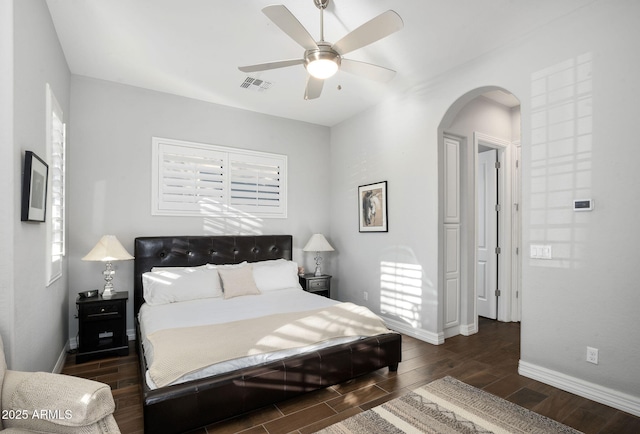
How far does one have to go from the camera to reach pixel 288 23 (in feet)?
6.81

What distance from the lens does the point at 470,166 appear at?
13.8 ft

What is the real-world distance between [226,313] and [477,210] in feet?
11.0

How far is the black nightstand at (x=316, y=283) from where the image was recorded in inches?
186

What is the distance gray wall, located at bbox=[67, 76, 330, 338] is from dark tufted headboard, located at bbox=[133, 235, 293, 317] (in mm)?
170

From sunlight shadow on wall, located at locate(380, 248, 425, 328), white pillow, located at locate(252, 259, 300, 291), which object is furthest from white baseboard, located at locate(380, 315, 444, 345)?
white pillow, located at locate(252, 259, 300, 291)

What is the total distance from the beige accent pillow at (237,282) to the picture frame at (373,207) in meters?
1.77

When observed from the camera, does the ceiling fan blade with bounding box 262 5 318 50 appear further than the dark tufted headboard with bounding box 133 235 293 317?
No

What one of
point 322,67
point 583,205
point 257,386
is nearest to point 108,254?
point 257,386

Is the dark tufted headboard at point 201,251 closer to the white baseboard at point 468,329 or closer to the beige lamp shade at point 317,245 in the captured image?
the beige lamp shade at point 317,245

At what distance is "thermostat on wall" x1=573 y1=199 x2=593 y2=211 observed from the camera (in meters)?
2.52

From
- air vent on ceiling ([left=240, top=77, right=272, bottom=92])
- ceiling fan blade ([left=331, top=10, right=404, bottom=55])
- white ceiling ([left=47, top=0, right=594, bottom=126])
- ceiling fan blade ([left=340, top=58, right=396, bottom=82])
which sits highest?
white ceiling ([left=47, top=0, right=594, bottom=126])

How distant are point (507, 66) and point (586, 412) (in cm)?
290

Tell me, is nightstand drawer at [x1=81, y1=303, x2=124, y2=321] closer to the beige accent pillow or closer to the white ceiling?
the beige accent pillow

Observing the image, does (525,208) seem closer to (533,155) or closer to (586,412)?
(533,155)
